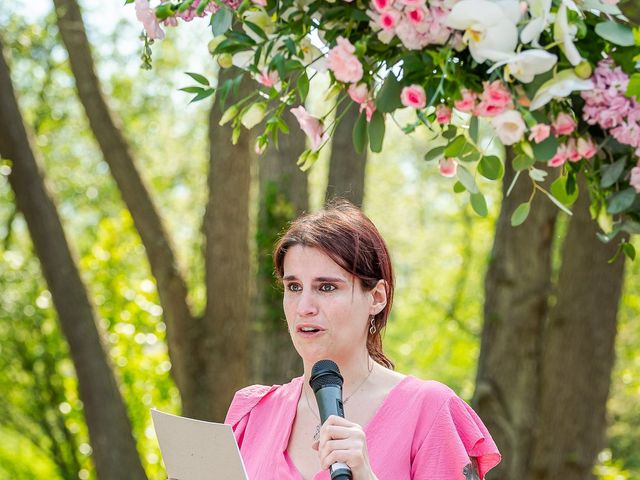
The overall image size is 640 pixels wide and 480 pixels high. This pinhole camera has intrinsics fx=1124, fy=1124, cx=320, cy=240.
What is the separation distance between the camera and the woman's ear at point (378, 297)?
274 cm

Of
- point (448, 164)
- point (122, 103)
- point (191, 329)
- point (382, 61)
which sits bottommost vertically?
point (191, 329)

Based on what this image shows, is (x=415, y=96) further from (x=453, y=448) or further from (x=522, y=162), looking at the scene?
(x=453, y=448)

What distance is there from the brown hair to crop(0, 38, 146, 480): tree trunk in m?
4.68

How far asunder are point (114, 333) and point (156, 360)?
69 cm

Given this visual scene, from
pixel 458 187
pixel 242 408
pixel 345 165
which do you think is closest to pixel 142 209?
pixel 345 165

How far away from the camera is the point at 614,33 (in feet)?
7.37

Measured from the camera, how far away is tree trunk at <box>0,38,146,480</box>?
7262mm

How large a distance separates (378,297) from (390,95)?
556mm

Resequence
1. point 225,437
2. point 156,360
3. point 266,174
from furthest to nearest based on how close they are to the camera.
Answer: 1. point 156,360
2. point 266,174
3. point 225,437

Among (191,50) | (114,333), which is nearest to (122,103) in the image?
(191,50)

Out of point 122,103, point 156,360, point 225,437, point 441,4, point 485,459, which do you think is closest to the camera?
point 441,4

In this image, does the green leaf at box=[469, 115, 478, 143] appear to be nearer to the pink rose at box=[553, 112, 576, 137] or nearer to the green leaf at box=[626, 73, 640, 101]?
the pink rose at box=[553, 112, 576, 137]

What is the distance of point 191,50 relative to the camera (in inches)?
678

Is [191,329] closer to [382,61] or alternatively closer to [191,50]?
[382,61]
